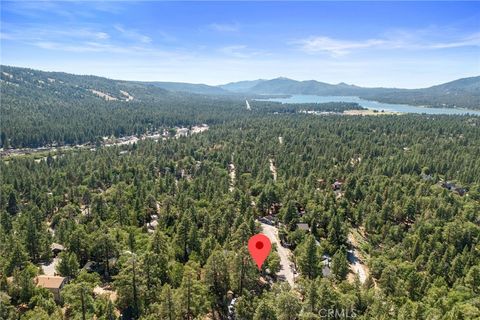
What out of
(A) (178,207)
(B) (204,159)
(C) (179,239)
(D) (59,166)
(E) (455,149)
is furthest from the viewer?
(E) (455,149)

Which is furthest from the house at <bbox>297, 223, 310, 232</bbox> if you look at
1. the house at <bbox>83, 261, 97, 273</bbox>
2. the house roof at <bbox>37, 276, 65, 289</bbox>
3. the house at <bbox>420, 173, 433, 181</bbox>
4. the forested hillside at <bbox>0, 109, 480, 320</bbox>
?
the house at <bbox>420, 173, 433, 181</bbox>

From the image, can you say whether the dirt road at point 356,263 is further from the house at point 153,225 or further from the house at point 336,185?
the house at point 153,225

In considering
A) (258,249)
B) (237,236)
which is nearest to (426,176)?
(237,236)

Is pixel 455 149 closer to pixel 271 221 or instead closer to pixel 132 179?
pixel 271 221

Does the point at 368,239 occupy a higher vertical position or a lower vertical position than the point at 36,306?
lower

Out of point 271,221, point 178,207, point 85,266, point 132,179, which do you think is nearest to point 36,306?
point 85,266

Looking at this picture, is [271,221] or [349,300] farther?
[271,221]

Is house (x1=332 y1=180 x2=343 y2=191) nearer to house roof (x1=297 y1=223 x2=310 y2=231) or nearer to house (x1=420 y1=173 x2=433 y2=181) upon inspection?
house (x1=420 y1=173 x2=433 y2=181)
